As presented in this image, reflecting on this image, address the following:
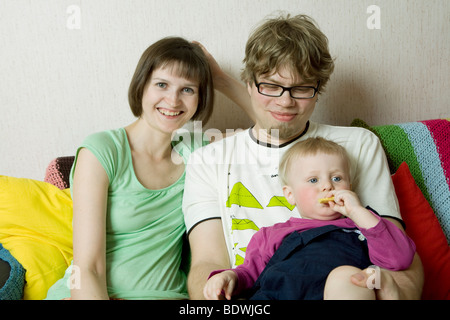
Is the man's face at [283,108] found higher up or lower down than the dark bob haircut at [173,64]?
lower down

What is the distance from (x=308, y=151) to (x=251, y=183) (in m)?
0.29

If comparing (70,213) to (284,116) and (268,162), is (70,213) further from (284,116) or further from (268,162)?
(284,116)

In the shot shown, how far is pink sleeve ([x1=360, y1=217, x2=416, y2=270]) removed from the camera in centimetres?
116

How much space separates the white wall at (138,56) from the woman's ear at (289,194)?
736mm

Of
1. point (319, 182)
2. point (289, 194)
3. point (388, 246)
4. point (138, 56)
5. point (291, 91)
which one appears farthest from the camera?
point (138, 56)

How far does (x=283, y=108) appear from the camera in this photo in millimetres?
1545

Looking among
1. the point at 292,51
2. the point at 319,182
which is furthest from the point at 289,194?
the point at 292,51

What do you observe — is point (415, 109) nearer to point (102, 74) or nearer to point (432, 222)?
point (432, 222)

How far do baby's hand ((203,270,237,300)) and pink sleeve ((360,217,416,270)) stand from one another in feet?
1.29

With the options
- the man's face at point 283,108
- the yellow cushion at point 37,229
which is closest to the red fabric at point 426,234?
the man's face at point 283,108

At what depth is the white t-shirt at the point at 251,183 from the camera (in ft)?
4.96

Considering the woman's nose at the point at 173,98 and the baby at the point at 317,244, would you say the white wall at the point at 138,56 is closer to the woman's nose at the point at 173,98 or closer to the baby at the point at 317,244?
the woman's nose at the point at 173,98
